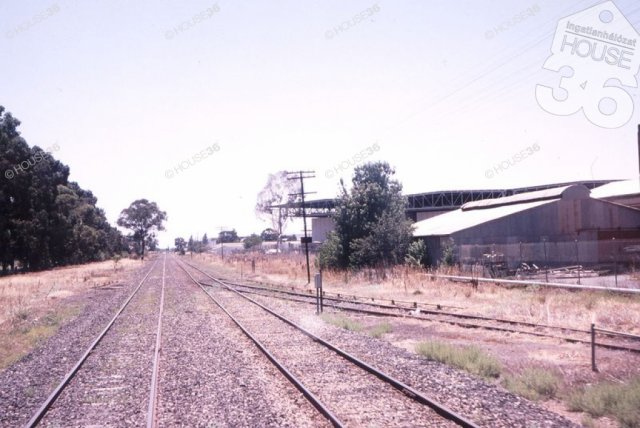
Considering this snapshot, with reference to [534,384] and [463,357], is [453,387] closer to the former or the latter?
[534,384]

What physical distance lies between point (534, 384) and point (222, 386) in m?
5.39

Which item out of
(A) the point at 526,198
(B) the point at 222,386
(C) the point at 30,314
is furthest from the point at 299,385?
(A) the point at 526,198

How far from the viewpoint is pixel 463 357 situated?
35.6 feet

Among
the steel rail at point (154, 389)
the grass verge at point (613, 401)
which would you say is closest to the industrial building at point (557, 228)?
the steel rail at point (154, 389)

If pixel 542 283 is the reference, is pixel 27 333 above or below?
below

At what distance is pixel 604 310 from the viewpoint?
15.8 meters

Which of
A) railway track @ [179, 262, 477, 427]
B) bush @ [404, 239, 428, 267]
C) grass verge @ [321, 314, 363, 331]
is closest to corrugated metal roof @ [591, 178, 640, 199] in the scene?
bush @ [404, 239, 428, 267]

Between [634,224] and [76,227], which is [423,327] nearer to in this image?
[634,224]

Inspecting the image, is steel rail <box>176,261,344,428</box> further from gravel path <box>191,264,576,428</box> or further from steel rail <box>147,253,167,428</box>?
steel rail <box>147,253,167,428</box>

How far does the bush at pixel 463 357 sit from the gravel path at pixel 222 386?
3.60 m

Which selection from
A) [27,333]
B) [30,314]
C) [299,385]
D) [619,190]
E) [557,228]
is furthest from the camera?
[619,190]

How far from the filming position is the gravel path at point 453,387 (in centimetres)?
718

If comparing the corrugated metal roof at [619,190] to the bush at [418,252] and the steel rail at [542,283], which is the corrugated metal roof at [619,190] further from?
the steel rail at [542,283]

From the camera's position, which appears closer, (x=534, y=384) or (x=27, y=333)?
(x=534, y=384)
